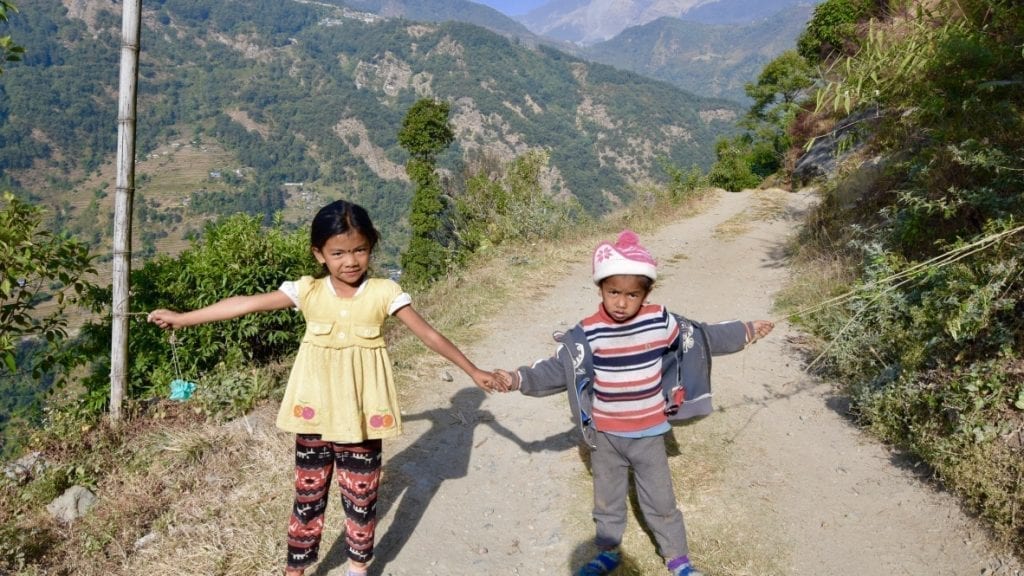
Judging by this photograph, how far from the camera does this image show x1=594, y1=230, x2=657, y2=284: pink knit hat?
8.09 feet

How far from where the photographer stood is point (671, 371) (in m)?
2.91

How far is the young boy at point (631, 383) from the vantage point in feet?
8.77

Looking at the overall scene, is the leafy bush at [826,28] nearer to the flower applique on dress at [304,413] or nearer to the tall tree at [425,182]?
the tall tree at [425,182]

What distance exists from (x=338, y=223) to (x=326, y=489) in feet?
4.21

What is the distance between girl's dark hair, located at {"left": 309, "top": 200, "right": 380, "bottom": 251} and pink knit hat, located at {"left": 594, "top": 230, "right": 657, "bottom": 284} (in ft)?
3.14

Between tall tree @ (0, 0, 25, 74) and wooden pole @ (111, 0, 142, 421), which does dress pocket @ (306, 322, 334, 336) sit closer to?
wooden pole @ (111, 0, 142, 421)

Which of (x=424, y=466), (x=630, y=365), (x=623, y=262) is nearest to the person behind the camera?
(x=623, y=262)

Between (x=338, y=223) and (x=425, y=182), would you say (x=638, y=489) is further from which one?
(x=425, y=182)

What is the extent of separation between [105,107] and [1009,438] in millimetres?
218690

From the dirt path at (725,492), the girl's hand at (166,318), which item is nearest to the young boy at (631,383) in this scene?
the dirt path at (725,492)

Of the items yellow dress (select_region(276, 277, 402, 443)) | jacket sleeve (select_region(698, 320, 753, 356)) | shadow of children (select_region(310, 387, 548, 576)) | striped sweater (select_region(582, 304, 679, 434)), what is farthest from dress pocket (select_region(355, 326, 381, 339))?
jacket sleeve (select_region(698, 320, 753, 356))

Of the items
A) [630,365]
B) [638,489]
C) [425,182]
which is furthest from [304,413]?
[425,182]

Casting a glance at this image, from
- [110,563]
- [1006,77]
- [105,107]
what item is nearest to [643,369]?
[110,563]

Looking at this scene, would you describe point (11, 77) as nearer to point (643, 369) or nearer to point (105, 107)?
point (105, 107)
